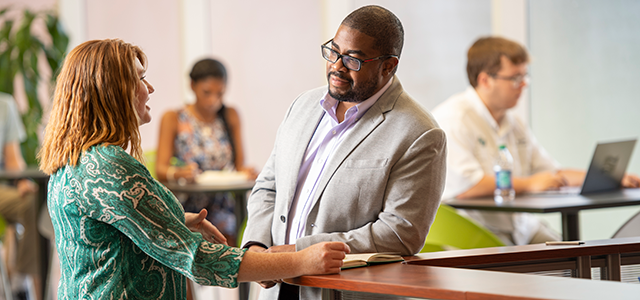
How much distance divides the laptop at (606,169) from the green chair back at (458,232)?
73cm

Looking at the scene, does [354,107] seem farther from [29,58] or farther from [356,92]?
[29,58]

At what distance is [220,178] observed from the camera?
12.6 ft

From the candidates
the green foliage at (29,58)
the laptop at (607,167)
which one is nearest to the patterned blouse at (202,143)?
the green foliage at (29,58)

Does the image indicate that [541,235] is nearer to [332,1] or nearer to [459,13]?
[459,13]

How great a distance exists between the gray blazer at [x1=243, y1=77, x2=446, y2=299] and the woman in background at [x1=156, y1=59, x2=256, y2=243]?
2.25m

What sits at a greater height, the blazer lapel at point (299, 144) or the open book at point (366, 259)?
the blazer lapel at point (299, 144)

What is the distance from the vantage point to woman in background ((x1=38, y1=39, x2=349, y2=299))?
132cm

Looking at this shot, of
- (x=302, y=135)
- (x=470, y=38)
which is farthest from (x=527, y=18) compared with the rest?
(x=302, y=135)

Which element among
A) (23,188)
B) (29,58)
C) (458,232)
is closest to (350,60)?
(458,232)

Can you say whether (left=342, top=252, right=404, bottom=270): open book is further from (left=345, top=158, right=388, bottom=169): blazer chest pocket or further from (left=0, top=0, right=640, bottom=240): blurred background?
(left=0, top=0, right=640, bottom=240): blurred background

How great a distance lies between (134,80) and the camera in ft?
4.79

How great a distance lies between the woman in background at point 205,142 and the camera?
4027mm

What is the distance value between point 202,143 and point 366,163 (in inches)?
107

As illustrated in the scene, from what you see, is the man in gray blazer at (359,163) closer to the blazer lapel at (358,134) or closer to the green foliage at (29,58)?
the blazer lapel at (358,134)
